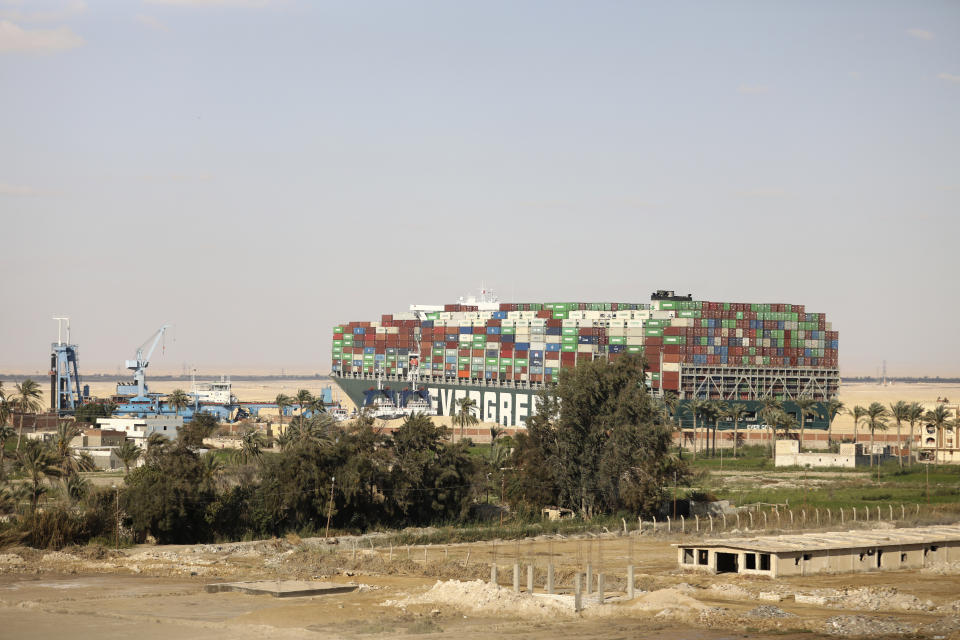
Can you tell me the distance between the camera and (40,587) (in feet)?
153

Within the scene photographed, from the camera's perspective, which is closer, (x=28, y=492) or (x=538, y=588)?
(x=538, y=588)

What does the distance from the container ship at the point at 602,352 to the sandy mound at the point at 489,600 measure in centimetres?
8675

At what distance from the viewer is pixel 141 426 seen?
119312 millimetres

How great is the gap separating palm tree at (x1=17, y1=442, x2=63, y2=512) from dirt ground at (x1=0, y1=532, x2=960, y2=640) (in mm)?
6096

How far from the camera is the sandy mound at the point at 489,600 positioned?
1615 inches

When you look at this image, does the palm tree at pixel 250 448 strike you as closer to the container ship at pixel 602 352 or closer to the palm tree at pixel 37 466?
the palm tree at pixel 37 466

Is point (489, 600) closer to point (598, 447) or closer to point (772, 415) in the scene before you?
point (598, 447)

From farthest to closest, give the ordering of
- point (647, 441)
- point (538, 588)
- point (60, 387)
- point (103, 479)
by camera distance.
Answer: point (60, 387), point (103, 479), point (647, 441), point (538, 588)

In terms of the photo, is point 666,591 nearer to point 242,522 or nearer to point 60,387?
point 242,522

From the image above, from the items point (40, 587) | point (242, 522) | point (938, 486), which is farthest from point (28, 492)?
point (938, 486)

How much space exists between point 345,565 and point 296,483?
444 inches

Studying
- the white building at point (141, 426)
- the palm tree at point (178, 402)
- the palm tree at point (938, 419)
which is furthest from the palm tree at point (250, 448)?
the palm tree at point (938, 419)

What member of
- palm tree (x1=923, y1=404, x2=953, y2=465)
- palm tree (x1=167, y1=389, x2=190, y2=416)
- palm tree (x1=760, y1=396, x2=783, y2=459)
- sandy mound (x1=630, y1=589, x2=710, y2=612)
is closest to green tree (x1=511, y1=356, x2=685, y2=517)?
sandy mound (x1=630, y1=589, x2=710, y2=612)

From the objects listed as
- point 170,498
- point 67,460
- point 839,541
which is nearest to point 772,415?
point 839,541
